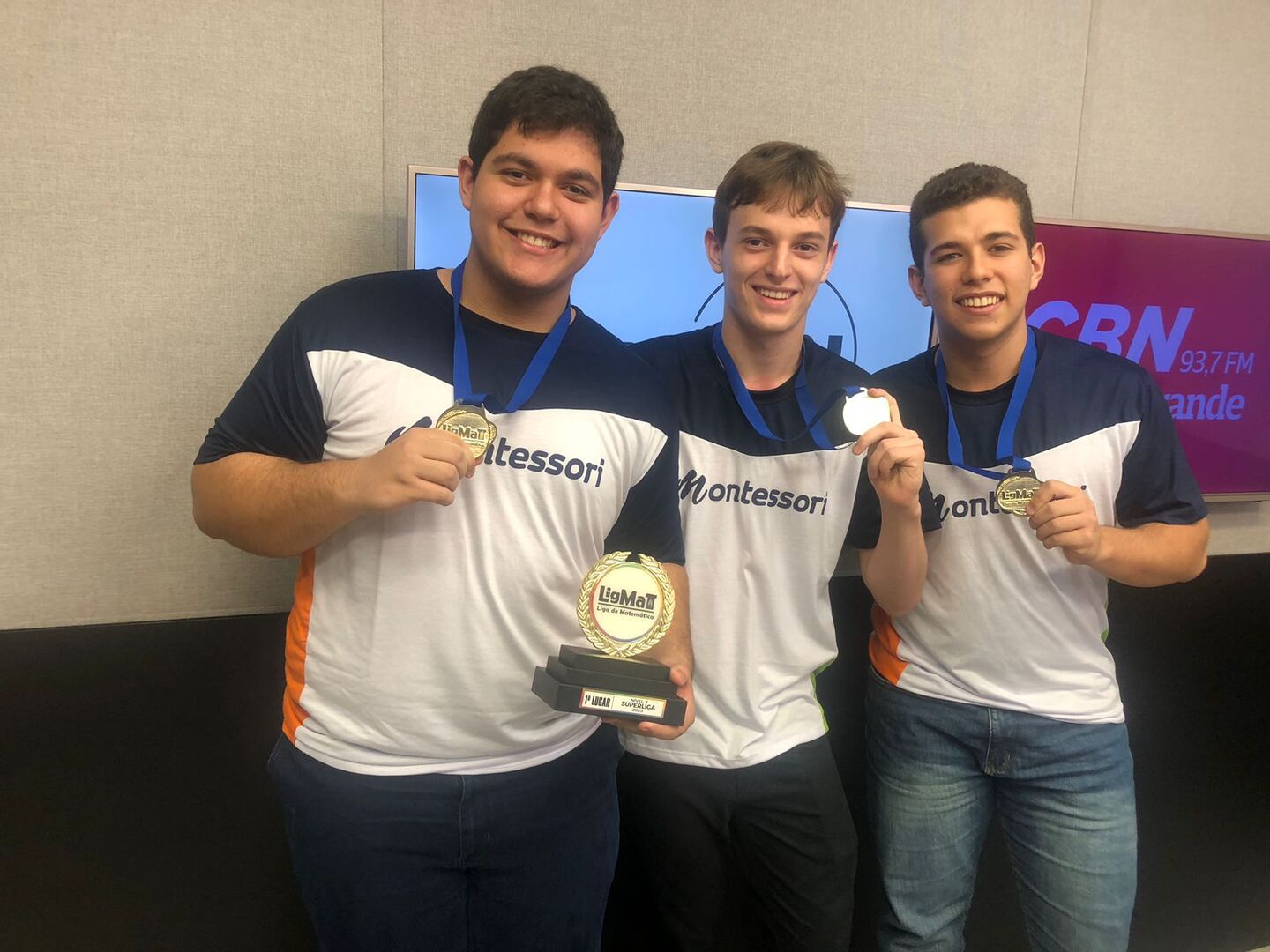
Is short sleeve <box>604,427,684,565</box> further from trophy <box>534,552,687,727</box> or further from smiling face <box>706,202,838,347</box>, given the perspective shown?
smiling face <box>706,202,838,347</box>

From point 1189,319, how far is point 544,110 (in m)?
2.30

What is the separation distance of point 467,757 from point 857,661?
1346mm

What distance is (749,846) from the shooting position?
163cm

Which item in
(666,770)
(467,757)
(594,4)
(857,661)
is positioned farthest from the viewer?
(857,661)

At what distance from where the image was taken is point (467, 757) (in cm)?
132

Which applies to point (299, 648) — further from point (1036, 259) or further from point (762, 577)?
point (1036, 259)

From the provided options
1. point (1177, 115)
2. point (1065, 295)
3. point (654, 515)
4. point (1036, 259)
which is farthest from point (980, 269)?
point (1177, 115)

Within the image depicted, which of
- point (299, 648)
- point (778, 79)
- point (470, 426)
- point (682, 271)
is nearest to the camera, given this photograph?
point (470, 426)

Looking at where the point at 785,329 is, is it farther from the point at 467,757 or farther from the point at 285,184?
the point at 285,184

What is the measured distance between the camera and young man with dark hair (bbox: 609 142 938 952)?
1.56 m

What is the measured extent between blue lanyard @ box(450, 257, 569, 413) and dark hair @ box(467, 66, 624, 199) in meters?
0.24

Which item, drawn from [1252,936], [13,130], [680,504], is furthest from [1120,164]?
[13,130]

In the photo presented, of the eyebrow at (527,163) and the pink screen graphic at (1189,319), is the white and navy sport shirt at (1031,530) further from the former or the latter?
the eyebrow at (527,163)

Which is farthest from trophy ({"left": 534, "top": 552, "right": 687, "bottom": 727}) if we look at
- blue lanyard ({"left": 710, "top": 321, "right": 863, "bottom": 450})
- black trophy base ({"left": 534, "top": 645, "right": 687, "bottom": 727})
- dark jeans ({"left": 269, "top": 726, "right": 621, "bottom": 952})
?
blue lanyard ({"left": 710, "top": 321, "right": 863, "bottom": 450})
